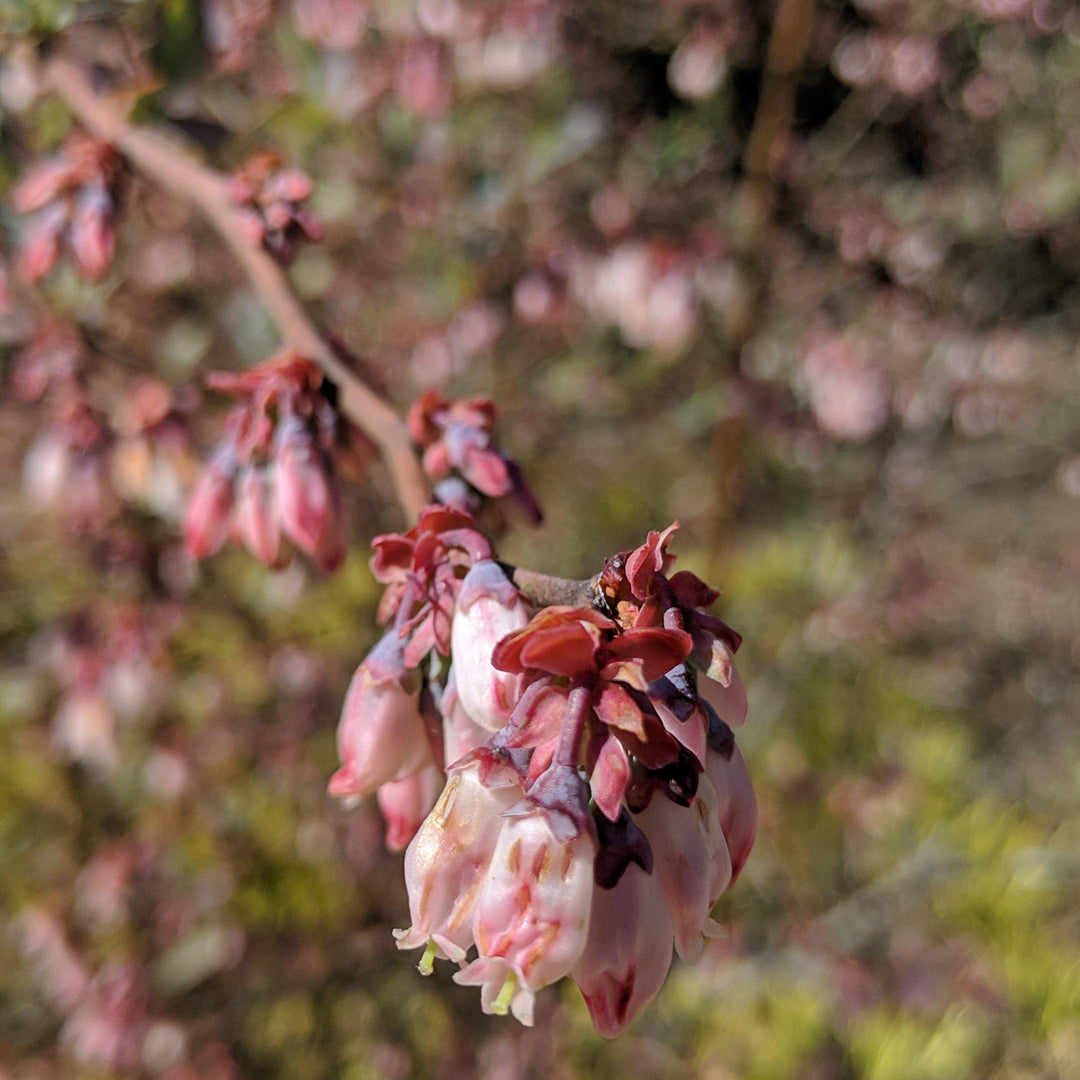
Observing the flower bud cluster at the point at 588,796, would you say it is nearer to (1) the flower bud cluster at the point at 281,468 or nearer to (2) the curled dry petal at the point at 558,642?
(2) the curled dry petal at the point at 558,642

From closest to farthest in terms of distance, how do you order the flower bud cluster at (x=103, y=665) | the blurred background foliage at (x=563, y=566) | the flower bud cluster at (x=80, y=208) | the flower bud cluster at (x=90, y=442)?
1. the flower bud cluster at (x=80, y=208)
2. the flower bud cluster at (x=90, y=442)
3. the flower bud cluster at (x=103, y=665)
4. the blurred background foliage at (x=563, y=566)

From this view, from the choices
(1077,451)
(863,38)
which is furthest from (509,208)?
(1077,451)

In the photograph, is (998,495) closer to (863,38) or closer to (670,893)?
(863,38)

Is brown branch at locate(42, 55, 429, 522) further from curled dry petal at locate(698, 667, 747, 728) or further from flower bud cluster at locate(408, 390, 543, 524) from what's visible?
curled dry petal at locate(698, 667, 747, 728)

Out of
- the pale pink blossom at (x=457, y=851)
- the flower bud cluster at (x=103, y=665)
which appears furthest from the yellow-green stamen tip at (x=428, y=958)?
the flower bud cluster at (x=103, y=665)

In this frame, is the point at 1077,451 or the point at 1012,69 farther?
the point at 1077,451

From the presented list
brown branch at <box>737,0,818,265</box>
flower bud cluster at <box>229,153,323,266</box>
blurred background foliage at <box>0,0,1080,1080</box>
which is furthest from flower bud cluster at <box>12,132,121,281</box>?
brown branch at <box>737,0,818,265</box>
